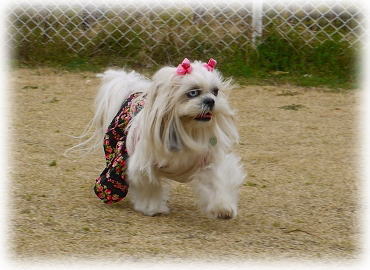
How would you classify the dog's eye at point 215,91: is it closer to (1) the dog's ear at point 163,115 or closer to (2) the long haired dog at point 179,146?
(2) the long haired dog at point 179,146

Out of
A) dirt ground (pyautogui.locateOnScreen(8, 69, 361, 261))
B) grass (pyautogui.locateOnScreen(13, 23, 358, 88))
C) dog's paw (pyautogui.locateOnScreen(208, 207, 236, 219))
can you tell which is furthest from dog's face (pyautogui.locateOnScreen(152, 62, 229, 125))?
grass (pyautogui.locateOnScreen(13, 23, 358, 88))

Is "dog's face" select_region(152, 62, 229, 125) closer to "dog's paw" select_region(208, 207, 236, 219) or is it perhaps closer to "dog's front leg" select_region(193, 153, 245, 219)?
"dog's front leg" select_region(193, 153, 245, 219)

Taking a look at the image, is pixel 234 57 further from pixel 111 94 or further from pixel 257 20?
pixel 111 94

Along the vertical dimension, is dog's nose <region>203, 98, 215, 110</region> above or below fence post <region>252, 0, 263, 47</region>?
below

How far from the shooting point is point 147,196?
2725 millimetres

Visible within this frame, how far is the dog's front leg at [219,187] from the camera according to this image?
2.52 meters

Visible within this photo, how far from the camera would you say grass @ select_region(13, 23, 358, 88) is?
17.7 ft

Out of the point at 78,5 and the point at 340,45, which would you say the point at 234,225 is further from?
the point at 78,5

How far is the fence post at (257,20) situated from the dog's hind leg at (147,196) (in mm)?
3056

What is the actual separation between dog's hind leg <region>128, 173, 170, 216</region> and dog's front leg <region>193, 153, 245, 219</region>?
187mm

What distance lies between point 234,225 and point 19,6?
4023 millimetres

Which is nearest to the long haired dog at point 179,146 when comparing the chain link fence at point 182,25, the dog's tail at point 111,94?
the dog's tail at point 111,94

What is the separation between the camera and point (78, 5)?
5965 mm

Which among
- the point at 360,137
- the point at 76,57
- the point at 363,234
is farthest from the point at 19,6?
the point at 363,234
